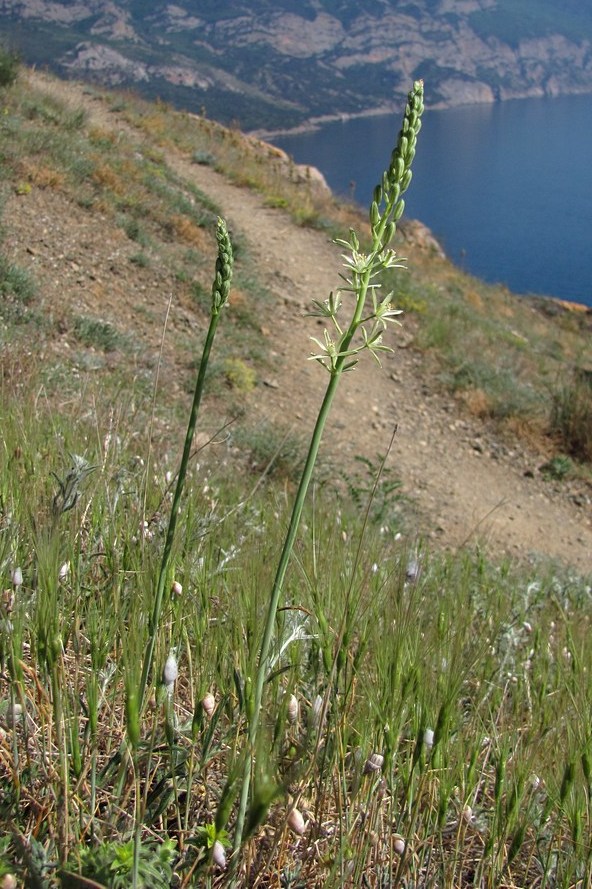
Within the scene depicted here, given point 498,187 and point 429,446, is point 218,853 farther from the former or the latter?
point 498,187

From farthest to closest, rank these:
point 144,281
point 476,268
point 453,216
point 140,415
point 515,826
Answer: point 453,216, point 476,268, point 144,281, point 140,415, point 515,826

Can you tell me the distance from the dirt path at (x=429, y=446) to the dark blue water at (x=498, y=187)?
28.2ft

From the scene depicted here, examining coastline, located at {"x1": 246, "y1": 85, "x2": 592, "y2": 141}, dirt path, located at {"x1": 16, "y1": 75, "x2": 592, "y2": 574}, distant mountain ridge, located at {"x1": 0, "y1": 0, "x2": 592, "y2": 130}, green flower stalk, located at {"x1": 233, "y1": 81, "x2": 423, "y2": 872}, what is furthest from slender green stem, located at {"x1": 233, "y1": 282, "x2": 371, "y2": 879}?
distant mountain ridge, located at {"x1": 0, "y1": 0, "x2": 592, "y2": 130}

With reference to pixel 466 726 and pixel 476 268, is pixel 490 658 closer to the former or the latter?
pixel 466 726

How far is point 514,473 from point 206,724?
8.06 metres

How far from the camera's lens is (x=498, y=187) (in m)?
70.5

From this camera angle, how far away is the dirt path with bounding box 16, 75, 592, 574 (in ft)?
25.9

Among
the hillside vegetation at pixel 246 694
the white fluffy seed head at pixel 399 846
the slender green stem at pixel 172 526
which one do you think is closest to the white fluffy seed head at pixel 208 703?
the hillside vegetation at pixel 246 694

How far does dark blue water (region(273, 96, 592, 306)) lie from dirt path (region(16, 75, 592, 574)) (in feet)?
28.2

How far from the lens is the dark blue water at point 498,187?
47125 millimetres

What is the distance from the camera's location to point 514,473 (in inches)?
356

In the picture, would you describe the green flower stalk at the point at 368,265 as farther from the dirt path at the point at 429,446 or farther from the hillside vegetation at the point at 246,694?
the dirt path at the point at 429,446

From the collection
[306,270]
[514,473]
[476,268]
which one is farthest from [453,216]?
[514,473]

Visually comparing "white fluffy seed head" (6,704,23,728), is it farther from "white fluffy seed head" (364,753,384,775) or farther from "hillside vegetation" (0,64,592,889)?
"white fluffy seed head" (364,753,384,775)
